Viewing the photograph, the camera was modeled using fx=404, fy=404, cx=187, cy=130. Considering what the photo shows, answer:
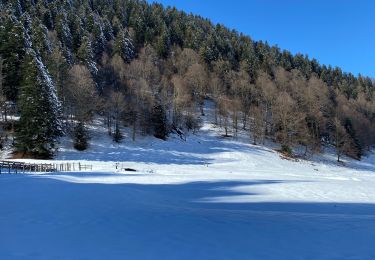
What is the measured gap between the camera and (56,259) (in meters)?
9.80

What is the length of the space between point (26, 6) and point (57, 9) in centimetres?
902

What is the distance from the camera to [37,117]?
5125cm

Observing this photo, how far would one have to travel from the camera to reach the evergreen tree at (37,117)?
5081 cm

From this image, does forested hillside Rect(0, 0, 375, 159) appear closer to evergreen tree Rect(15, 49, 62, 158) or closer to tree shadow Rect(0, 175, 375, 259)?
evergreen tree Rect(15, 49, 62, 158)

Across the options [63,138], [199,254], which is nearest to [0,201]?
[199,254]

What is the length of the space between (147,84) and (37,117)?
135ft

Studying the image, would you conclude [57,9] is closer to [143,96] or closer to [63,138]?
[143,96]

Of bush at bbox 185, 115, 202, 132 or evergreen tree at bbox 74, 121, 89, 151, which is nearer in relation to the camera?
evergreen tree at bbox 74, 121, 89, 151

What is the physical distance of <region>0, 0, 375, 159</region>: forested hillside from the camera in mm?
58469

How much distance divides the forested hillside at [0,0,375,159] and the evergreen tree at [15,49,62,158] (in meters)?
0.13

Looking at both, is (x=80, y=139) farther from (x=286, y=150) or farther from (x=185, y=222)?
(x=185, y=222)

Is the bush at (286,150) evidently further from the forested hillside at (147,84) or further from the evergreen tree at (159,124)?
the evergreen tree at (159,124)

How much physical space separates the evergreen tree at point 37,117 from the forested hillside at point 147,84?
129mm

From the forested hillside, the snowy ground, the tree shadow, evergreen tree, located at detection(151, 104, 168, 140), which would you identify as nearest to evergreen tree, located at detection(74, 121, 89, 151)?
the forested hillside
